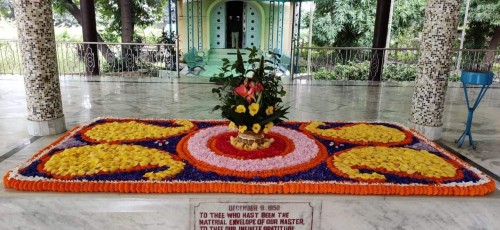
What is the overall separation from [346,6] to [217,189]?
13320 mm

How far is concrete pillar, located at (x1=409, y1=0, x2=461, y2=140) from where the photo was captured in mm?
3887

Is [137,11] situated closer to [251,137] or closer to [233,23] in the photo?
[233,23]

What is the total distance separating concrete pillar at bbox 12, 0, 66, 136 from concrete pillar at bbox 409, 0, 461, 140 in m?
4.01

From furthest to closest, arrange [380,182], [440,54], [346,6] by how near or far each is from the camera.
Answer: [346,6], [440,54], [380,182]

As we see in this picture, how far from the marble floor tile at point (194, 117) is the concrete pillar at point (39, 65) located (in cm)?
20

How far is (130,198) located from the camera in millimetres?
2518

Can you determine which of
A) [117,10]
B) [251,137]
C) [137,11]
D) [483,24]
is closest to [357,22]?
[483,24]

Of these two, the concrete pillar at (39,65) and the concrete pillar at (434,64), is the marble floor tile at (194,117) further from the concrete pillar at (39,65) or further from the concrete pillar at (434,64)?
the concrete pillar at (434,64)

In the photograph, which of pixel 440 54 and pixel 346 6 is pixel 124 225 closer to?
pixel 440 54

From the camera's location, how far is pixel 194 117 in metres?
4.88

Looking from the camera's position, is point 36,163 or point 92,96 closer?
point 36,163

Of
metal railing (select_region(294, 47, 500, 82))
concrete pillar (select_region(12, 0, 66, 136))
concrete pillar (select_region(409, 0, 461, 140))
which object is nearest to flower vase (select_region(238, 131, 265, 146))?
concrete pillar (select_region(409, 0, 461, 140))

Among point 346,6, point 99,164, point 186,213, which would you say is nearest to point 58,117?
point 99,164

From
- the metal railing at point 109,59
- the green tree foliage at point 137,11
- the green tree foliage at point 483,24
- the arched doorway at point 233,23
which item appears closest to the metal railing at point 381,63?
the green tree foliage at point 483,24
